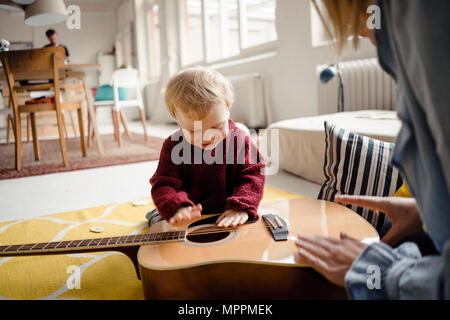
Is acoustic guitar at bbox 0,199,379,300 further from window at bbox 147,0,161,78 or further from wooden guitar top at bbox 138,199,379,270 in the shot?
window at bbox 147,0,161,78

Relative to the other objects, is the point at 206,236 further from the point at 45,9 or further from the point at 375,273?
the point at 45,9

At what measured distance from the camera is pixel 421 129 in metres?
0.45

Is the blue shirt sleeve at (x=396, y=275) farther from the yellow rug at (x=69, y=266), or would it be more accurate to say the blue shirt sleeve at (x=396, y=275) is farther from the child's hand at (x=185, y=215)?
the yellow rug at (x=69, y=266)

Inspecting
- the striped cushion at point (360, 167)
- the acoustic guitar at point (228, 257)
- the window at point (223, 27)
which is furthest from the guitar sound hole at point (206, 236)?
the window at point (223, 27)

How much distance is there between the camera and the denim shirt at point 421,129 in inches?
15.5

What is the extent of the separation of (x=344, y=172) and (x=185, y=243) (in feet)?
2.24

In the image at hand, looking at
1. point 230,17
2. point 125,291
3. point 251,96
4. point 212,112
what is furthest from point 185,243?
point 230,17

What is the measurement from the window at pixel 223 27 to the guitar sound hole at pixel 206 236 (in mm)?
3533

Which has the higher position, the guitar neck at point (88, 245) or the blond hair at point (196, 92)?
the blond hair at point (196, 92)

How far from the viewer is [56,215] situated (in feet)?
5.58

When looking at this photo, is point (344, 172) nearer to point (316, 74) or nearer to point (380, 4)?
point (380, 4)

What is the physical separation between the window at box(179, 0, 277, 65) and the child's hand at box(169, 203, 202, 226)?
350cm

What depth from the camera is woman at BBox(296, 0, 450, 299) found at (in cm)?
40

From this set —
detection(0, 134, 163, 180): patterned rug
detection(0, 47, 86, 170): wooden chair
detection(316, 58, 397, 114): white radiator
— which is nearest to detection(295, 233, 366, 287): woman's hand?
detection(316, 58, 397, 114): white radiator
